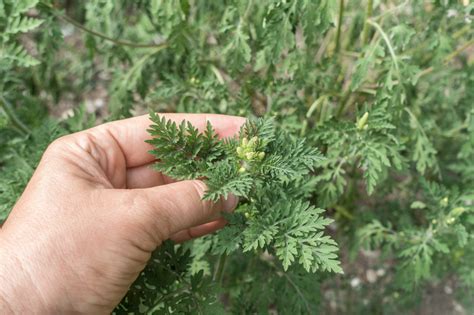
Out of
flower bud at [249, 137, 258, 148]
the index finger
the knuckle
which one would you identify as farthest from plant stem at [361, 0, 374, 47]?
the knuckle

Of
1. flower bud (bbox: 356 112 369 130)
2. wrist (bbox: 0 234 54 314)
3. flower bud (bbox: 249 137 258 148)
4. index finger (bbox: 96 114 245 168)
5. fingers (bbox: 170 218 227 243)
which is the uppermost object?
flower bud (bbox: 249 137 258 148)

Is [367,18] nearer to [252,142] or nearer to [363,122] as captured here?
[363,122]

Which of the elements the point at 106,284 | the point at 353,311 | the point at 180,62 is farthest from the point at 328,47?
the point at 106,284

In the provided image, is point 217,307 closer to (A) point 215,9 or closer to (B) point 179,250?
(B) point 179,250

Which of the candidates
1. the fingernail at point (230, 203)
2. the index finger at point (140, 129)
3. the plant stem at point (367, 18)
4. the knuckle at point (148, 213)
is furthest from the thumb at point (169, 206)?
the plant stem at point (367, 18)

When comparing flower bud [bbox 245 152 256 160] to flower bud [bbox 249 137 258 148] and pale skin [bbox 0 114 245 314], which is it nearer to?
flower bud [bbox 249 137 258 148]

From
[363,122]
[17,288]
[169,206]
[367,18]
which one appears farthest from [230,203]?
[367,18]
